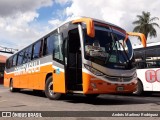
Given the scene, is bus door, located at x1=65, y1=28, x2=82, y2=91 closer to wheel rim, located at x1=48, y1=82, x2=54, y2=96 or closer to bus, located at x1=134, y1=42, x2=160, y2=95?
wheel rim, located at x1=48, y1=82, x2=54, y2=96

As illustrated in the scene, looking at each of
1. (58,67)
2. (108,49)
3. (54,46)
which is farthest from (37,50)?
(108,49)

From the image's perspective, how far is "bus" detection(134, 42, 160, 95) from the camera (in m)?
14.4

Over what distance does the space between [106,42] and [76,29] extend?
123 cm

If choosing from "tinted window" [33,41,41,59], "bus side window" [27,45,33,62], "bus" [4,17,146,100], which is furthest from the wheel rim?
"bus side window" [27,45,33,62]

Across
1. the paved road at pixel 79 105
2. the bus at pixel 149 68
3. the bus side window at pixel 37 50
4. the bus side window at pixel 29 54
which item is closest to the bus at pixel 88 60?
the paved road at pixel 79 105

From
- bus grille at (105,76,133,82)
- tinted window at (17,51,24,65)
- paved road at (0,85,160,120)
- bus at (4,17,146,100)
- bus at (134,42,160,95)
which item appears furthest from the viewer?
tinted window at (17,51,24,65)

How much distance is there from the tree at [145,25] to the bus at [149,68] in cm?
3565

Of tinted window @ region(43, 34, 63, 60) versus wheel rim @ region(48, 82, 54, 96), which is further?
wheel rim @ region(48, 82, 54, 96)

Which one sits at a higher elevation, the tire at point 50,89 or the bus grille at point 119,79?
the bus grille at point 119,79

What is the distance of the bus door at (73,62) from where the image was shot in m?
10.7

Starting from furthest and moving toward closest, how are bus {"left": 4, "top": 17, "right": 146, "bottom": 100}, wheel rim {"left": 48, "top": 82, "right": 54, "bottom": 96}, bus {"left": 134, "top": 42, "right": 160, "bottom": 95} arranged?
bus {"left": 134, "top": 42, "right": 160, "bottom": 95} < wheel rim {"left": 48, "top": 82, "right": 54, "bottom": 96} < bus {"left": 4, "top": 17, "right": 146, "bottom": 100}

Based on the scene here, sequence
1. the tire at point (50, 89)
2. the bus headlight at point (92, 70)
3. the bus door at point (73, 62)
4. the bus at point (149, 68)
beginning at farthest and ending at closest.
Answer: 1. the bus at point (149, 68)
2. the tire at point (50, 89)
3. the bus door at point (73, 62)
4. the bus headlight at point (92, 70)

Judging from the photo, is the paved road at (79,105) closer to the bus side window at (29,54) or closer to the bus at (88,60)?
the bus at (88,60)

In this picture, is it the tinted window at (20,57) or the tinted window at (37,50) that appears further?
the tinted window at (20,57)
